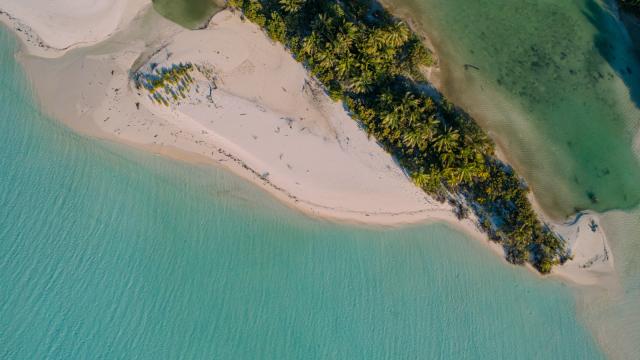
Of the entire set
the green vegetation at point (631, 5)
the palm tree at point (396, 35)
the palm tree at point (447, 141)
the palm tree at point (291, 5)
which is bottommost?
the palm tree at point (447, 141)

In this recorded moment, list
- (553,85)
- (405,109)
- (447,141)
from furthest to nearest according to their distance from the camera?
(553,85)
(405,109)
(447,141)

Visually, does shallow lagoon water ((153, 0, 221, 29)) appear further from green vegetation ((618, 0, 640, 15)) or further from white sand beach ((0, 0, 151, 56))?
green vegetation ((618, 0, 640, 15))

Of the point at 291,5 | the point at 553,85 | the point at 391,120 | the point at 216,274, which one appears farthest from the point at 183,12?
the point at 553,85

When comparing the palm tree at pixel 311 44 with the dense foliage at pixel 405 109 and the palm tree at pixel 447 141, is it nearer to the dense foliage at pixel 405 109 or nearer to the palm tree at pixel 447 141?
the dense foliage at pixel 405 109

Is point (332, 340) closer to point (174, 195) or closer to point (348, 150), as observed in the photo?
point (348, 150)

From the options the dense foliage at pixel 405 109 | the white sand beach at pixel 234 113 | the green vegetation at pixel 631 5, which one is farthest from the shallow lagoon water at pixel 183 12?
the green vegetation at pixel 631 5

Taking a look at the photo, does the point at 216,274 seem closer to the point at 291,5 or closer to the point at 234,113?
the point at 234,113

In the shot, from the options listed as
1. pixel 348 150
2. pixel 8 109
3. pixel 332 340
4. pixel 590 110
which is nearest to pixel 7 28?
pixel 8 109

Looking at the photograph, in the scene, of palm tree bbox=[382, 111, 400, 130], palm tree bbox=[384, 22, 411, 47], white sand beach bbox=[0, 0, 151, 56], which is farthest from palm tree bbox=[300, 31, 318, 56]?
white sand beach bbox=[0, 0, 151, 56]
